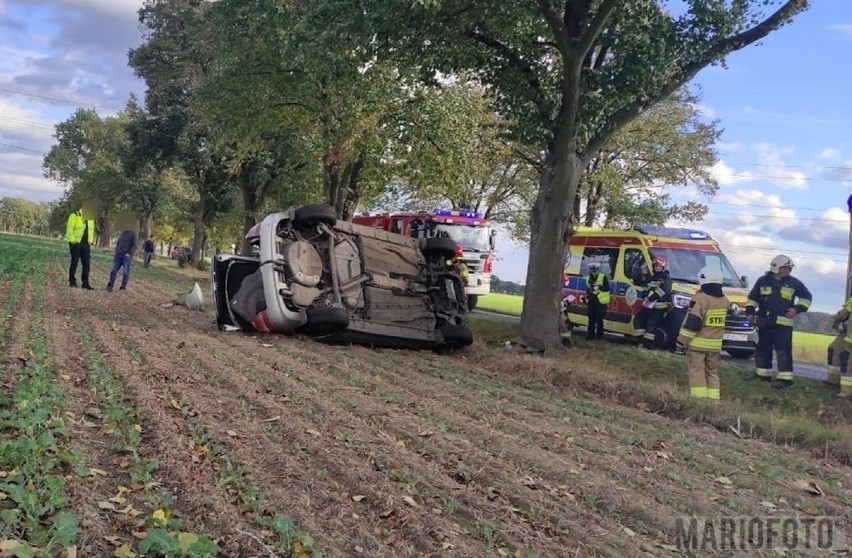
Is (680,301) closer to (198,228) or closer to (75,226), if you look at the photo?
(75,226)

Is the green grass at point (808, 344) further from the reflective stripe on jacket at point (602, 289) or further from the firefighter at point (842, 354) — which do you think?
the firefighter at point (842, 354)

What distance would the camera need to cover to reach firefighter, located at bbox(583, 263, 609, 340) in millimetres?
15492

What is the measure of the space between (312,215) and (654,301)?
6826 millimetres

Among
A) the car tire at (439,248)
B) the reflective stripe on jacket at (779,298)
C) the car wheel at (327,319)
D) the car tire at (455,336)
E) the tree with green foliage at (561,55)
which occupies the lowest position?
the car tire at (455,336)

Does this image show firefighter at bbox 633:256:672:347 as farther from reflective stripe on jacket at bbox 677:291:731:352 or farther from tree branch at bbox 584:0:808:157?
reflective stripe on jacket at bbox 677:291:731:352

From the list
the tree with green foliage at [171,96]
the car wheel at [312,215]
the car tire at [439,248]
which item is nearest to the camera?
the car wheel at [312,215]

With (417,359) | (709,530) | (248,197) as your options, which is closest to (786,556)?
(709,530)

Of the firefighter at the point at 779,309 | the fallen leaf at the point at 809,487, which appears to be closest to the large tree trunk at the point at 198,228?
the firefighter at the point at 779,309

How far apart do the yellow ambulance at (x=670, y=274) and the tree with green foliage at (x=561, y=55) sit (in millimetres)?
1770

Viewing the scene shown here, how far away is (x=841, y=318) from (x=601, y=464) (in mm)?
6817

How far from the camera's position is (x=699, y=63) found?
494 inches

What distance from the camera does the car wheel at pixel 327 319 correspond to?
33.6 feet

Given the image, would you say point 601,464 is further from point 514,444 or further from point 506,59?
point 506,59
